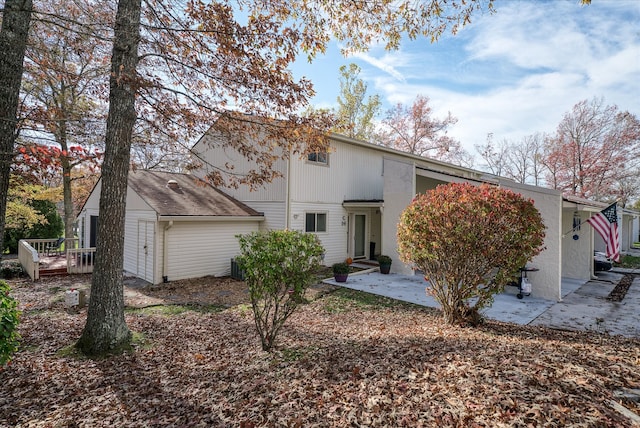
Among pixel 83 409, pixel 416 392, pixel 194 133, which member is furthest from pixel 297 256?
pixel 194 133

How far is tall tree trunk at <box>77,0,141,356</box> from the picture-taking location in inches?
200

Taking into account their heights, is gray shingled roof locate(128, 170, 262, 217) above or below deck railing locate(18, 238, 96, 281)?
above

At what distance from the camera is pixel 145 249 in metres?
11.0

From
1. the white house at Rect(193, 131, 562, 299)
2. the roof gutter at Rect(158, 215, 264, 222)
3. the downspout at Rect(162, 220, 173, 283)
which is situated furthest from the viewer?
the white house at Rect(193, 131, 562, 299)

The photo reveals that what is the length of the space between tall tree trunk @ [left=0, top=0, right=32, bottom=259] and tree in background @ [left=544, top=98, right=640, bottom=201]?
97.3ft

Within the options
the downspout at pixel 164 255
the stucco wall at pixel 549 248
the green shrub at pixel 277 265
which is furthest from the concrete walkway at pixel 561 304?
the downspout at pixel 164 255

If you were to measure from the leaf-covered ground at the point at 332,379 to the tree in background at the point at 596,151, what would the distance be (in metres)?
24.0

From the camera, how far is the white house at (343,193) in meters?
12.1

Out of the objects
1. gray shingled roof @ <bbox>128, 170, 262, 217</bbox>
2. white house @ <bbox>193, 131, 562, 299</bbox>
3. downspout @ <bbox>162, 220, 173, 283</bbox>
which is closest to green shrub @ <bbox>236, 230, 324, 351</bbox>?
white house @ <bbox>193, 131, 562, 299</bbox>

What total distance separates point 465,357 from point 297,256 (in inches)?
102

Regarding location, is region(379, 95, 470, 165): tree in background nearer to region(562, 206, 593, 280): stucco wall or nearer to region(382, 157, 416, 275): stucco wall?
region(382, 157, 416, 275): stucco wall

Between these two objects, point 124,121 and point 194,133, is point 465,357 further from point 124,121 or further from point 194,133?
point 194,133

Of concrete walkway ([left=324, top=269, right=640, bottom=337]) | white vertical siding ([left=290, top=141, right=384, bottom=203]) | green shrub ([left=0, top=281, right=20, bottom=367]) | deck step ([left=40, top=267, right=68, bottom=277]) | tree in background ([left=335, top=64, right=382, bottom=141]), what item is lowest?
concrete walkway ([left=324, top=269, right=640, bottom=337])

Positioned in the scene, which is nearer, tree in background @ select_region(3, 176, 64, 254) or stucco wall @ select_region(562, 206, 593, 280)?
stucco wall @ select_region(562, 206, 593, 280)
